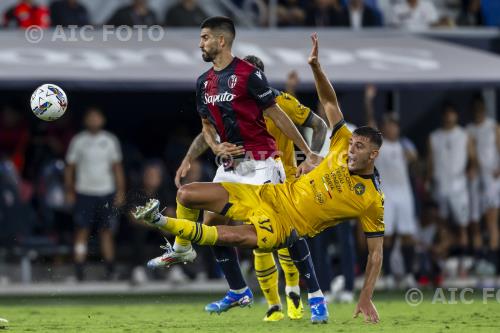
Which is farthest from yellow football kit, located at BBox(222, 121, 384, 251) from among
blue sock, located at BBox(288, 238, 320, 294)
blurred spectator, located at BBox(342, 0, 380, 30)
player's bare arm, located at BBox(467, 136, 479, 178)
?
blurred spectator, located at BBox(342, 0, 380, 30)

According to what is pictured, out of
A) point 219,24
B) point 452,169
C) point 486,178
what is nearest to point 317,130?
point 219,24

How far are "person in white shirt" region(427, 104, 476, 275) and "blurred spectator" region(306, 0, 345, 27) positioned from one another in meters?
2.00

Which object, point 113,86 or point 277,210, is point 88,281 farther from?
point 277,210

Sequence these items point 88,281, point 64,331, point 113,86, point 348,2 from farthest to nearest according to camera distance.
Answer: point 348,2, point 88,281, point 113,86, point 64,331

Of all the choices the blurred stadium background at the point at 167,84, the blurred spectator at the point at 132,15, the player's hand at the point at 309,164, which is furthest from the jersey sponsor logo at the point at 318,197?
the blurred spectator at the point at 132,15

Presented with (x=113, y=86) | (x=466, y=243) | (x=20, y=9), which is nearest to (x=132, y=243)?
(x=113, y=86)

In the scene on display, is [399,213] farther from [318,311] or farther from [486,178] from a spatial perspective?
[318,311]

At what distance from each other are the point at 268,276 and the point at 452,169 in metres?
7.50

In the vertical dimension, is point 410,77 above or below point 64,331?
above

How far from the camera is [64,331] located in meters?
10.5

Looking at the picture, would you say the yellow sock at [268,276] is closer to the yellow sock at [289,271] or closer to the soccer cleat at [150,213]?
the yellow sock at [289,271]

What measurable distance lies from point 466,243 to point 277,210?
876 cm

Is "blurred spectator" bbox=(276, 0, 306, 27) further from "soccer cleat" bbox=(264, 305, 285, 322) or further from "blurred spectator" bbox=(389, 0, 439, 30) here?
"soccer cleat" bbox=(264, 305, 285, 322)

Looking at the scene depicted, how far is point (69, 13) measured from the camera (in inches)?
717
